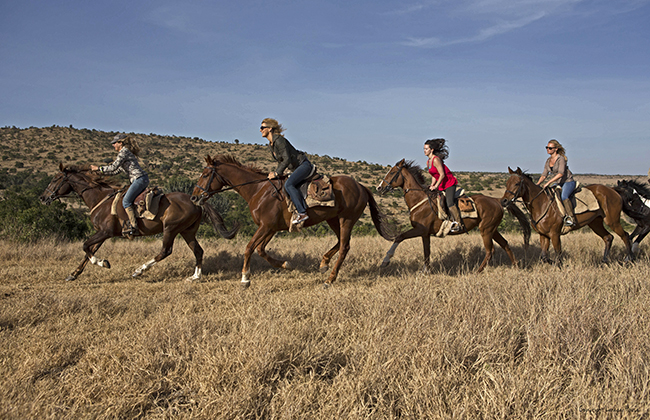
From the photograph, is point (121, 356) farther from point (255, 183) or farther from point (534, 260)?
point (534, 260)

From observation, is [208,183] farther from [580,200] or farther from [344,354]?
[580,200]

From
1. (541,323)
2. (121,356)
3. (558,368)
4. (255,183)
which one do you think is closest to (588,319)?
(541,323)

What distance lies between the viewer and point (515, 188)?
8969 mm

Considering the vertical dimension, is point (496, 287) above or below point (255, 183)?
below

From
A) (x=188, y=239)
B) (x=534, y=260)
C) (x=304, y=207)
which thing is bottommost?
(x=534, y=260)

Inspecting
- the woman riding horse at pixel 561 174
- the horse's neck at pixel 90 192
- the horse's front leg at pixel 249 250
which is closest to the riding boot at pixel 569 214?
the woman riding horse at pixel 561 174

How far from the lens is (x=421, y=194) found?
9.00 meters

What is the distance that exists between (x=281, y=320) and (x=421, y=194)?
5462mm

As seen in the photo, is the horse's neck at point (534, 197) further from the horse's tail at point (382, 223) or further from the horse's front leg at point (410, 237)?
the horse's tail at point (382, 223)

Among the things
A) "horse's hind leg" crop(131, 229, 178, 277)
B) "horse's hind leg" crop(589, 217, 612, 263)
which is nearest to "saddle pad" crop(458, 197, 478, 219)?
"horse's hind leg" crop(589, 217, 612, 263)

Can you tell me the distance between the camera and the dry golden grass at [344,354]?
3.01m

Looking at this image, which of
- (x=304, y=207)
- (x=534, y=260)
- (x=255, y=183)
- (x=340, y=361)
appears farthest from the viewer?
(x=534, y=260)

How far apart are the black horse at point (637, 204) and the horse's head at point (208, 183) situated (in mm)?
10285

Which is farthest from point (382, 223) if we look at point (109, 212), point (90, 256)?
point (90, 256)
